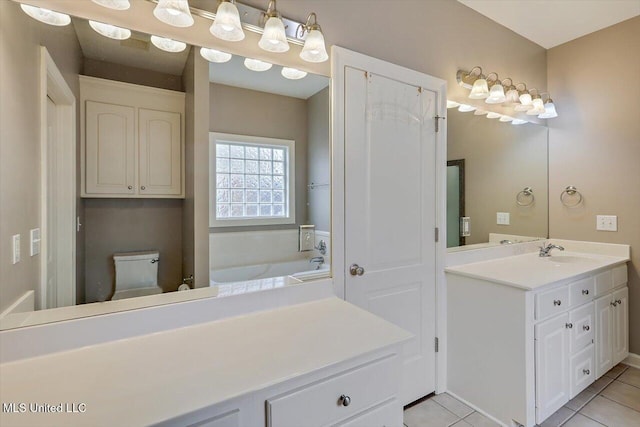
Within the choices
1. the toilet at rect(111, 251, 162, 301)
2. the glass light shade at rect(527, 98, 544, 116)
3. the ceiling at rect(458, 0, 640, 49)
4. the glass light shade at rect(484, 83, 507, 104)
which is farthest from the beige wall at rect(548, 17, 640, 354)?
the toilet at rect(111, 251, 162, 301)

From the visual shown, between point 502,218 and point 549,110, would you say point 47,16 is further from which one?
point 549,110

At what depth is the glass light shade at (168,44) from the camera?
123cm

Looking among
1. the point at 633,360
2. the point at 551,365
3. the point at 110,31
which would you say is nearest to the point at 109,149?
the point at 110,31

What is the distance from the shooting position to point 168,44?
125 cm

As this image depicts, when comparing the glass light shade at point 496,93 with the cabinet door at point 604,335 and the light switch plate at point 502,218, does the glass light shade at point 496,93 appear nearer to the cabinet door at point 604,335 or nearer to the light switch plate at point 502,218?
the light switch plate at point 502,218

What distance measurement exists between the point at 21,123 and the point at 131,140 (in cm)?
31

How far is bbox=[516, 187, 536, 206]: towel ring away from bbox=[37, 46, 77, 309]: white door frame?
3066mm

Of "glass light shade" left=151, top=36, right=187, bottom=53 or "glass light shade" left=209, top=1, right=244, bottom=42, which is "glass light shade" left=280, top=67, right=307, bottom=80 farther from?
"glass light shade" left=151, top=36, right=187, bottom=53

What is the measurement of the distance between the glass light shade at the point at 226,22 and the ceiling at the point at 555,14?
5.75 feet

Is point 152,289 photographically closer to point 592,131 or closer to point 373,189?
point 373,189

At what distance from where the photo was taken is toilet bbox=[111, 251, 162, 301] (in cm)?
120

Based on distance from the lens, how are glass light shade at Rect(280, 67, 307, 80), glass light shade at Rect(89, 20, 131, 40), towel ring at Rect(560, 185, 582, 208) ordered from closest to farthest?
glass light shade at Rect(89, 20, 131, 40)
glass light shade at Rect(280, 67, 307, 80)
towel ring at Rect(560, 185, 582, 208)

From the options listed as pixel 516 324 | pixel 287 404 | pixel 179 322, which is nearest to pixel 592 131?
pixel 516 324
